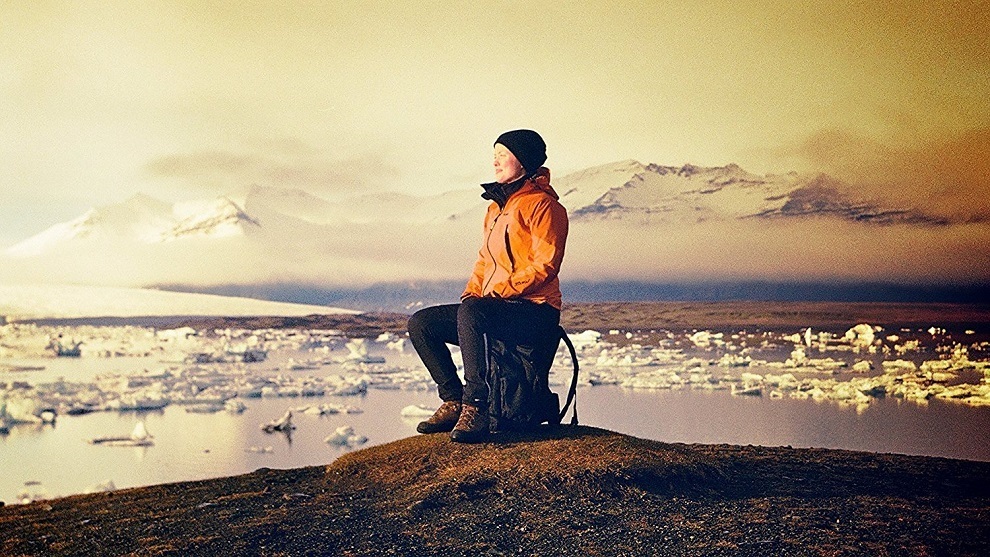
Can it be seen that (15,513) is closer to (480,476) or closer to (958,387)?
(480,476)

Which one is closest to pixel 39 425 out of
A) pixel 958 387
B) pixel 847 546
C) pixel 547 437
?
pixel 547 437

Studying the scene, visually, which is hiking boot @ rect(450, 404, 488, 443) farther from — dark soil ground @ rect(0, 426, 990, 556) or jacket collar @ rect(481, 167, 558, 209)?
jacket collar @ rect(481, 167, 558, 209)

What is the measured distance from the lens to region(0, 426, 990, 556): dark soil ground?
3.30 meters

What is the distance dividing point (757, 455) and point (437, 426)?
183 centimetres

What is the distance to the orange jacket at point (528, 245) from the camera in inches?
162

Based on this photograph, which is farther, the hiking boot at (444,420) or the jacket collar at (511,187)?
the hiking boot at (444,420)

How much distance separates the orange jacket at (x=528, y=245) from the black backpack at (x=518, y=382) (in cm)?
22

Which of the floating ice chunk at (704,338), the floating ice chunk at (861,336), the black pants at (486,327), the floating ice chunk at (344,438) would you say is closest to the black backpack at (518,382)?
the black pants at (486,327)

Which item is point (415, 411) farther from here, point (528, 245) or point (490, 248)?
point (528, 245)

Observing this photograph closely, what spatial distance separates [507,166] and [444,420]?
119 cm

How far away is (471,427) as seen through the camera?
4.11m

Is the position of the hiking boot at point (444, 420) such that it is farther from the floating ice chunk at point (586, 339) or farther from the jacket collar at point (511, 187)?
the floating ice chunk at point (586, 339)

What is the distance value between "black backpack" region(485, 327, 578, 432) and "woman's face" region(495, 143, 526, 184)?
715 mm

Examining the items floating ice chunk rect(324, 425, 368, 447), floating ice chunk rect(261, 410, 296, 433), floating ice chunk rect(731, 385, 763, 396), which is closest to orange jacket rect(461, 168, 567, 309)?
floating ice chunk rect(324, 425, 368, 447)
